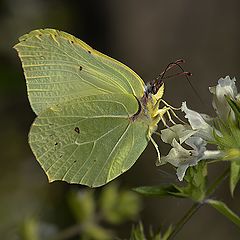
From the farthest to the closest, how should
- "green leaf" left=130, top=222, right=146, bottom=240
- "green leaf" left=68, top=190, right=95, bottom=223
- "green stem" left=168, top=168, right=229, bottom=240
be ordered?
"green leaf" left=68, top=190, right=95, bottom=223 → "green leaf" left=130, top=222, right=146, bottom=240 → "green stem" left=168, top=168, right=229, bottom=240

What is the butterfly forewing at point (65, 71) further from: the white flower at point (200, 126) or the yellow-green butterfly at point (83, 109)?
the white flower at point (200, 126)

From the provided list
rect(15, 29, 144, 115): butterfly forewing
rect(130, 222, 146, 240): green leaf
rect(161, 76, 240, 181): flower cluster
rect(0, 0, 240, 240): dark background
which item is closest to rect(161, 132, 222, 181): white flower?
rect(161, 76, 240, 181): flower cluster

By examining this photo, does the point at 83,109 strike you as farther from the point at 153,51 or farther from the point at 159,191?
the point at 153,51

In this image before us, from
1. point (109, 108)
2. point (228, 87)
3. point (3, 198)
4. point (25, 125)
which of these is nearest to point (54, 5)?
point (25, 125)

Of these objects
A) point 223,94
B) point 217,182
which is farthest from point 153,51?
point 217,182

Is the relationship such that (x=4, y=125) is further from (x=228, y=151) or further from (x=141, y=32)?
(x=228, y=151)

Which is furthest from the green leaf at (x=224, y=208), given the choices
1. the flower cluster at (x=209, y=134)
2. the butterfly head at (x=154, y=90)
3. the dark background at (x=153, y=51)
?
the dark background at (x=153, y=51)

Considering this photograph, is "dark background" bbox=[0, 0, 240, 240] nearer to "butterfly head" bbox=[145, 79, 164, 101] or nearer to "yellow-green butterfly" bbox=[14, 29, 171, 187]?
"yellow-green butterfly" bbox=[14, 29, 171, 187]
